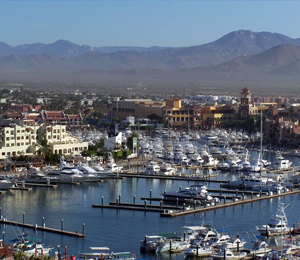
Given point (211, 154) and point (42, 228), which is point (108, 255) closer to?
point (42, 228)

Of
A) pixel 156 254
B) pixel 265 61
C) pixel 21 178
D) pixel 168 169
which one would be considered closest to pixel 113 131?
pixel 168 169

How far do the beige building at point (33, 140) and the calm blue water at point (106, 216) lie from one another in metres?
4.76

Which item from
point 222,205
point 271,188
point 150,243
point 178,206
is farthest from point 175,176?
point 150,243

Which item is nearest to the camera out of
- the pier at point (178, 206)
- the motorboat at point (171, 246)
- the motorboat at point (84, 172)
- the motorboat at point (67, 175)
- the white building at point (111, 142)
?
the motorboat at point (171, 246)

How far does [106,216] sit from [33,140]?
10363mm

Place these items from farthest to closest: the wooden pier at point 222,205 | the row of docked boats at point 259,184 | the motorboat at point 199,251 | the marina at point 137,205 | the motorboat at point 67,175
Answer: the motorboat at point 67,175 → the row of docked boats at point 259,184 → the wooden pier at point 222,205 → the marina at point 137,205 → the motorboat at point 199,251

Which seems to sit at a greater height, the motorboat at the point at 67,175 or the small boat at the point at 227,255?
the motorboat at the point at 67,175

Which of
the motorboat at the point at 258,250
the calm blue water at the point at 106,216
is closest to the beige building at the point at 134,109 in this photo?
the calm blue water at the point at 106,216

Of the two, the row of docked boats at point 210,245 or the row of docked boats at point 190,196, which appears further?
the row of docked boats at point 190,196

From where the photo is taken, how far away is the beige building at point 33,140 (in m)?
27.1

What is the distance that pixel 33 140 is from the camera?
92.0 feet

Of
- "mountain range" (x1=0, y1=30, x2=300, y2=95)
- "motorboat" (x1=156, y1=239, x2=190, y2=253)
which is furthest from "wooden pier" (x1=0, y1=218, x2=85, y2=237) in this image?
"mountain range" (x1=0, y1=30, x2=300, y2=95)

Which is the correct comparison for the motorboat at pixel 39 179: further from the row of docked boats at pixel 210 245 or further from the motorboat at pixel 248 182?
the row of docked boats at pixel 210 245

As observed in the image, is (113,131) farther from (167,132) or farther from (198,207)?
(198,207)
